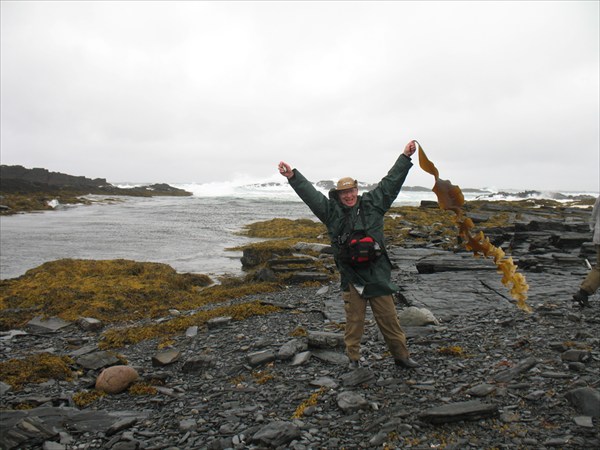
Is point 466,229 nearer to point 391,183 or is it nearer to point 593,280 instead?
point 391,183

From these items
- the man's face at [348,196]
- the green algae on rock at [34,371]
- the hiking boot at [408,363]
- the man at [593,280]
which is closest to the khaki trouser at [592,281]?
the man at [593,280]

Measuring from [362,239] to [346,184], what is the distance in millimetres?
757

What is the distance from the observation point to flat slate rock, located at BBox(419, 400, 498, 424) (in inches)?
166

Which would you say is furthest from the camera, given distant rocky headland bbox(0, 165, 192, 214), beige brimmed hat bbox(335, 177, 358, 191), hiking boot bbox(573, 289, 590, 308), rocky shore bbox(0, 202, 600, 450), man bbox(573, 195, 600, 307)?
distant rocky headland bbox(0, 165, 192, 214)

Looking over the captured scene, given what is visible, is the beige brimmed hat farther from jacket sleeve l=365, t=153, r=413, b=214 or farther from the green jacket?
jacket sleeve l=365, t=153, r=413, b=214

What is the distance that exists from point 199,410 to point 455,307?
19.2 ft

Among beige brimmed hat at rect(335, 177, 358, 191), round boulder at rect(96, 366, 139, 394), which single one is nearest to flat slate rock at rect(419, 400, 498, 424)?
beige brimmed hat at rect(335, 177, 358, 191)

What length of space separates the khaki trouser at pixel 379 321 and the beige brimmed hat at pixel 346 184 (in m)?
1.29

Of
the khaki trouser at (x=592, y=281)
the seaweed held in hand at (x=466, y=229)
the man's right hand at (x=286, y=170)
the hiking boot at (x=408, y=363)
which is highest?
the man's right hand at (x=286, y=170)

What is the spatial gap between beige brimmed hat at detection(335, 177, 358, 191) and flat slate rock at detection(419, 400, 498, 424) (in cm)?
275

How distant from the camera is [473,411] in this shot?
13.9ft

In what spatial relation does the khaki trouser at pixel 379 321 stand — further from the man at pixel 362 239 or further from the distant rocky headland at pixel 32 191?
the distant rocky headland at pixel 32 191

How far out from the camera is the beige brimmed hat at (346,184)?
5528mm

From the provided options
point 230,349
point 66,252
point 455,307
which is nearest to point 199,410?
point 230,349
